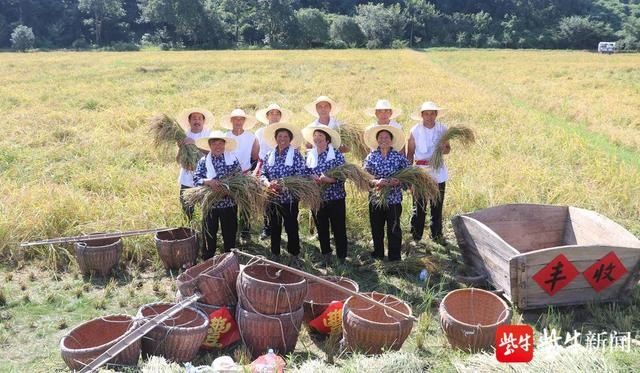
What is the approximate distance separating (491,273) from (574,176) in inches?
146

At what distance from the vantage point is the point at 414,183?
4.94m

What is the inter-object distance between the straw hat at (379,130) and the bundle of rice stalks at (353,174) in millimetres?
365

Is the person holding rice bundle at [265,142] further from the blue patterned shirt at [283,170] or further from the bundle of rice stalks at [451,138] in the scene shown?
the bundle of rice stalks at [451,138]

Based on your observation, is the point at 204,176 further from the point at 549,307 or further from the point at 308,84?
the point at 308,84

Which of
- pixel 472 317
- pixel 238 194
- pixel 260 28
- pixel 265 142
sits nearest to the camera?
pixel 472 317

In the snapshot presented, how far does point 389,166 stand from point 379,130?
34 centimetres

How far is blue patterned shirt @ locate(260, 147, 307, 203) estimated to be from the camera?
503 centimetres

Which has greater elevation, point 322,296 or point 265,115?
point 265,115

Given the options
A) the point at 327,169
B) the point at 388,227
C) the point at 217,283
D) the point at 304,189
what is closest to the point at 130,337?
the point at 217,283

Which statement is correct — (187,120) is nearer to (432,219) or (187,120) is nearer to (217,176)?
(217,176)

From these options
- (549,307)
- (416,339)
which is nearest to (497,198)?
(549,307)

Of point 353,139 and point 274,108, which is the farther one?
point 353,139

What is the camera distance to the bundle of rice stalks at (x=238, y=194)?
15.6 feet

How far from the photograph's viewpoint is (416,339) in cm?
373
